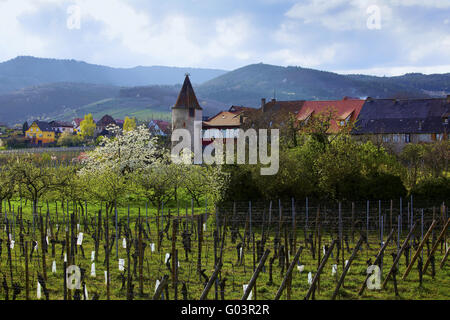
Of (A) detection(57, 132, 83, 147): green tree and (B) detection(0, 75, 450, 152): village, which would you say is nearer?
(B) detection(0, 75, 450, 152): village

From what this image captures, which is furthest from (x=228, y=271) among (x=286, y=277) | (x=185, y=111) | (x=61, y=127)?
(x=61, y=127)

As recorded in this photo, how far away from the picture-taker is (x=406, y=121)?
6519 cm

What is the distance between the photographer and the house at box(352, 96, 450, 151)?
2485 inches

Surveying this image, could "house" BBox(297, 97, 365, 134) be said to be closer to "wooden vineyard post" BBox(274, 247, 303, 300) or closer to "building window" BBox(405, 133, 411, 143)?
"building window" BBox(405, 133, 411, 143)

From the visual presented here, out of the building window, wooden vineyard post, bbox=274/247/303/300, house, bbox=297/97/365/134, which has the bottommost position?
wooden vineyard post, bbox=274/247/303/300

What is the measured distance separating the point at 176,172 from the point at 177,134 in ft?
71.4

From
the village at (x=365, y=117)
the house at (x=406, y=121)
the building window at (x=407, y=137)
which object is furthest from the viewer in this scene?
the building window at (x=407, y=137)

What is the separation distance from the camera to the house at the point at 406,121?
6312 centimetres

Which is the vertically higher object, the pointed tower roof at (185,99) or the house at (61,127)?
the pointed tower roof at (185,99)

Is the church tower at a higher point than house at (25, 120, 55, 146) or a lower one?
higher

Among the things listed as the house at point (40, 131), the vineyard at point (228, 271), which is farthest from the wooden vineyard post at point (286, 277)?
the house at point (40, 131)

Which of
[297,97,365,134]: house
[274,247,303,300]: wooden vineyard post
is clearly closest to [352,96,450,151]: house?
[297,97,365,134]: house

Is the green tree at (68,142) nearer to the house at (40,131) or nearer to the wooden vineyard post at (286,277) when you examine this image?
the house at (40,131)
